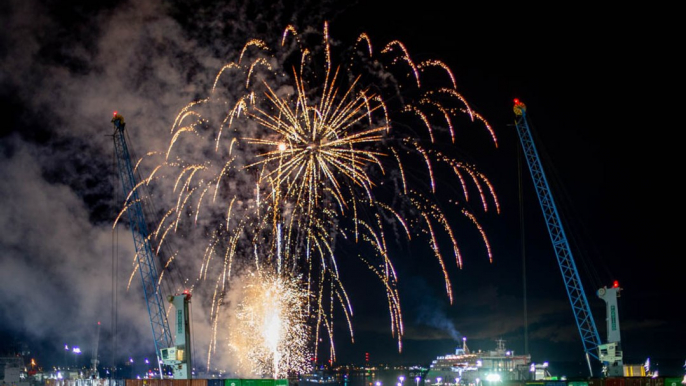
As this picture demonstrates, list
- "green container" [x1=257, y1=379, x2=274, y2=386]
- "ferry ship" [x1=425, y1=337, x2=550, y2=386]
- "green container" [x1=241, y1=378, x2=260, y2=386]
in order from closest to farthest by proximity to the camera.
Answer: "green container" [x1=257, y1=379, x2=274, y2=386], "green container" [x1=241, y1=378, x2=260, y2=386], "ferry ship" [x1=425, y1=337, x2=550, y2=386]

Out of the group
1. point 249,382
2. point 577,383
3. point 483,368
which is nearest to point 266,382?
point 249,382

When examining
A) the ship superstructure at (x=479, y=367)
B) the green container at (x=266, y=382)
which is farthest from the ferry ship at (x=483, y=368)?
the green container at (x=266, y=382)

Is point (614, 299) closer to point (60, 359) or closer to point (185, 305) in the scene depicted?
point (185, 305)

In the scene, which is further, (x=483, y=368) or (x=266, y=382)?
(x=483, y=368)

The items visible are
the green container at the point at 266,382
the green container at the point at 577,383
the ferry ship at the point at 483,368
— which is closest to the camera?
the green container at the point at 577,383

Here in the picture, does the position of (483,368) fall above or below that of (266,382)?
below

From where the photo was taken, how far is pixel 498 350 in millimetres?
78812

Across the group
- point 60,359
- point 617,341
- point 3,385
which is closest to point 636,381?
point 617,341

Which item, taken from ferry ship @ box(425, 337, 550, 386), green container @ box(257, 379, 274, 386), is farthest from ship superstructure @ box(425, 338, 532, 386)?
green container @ box(257, 379, 274, 386)

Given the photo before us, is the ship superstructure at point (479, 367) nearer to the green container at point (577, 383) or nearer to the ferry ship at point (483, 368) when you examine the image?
the ferry ship at point (483, 368)

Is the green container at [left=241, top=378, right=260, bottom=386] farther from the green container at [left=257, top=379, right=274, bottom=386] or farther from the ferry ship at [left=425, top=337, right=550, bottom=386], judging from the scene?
the ferry ship at [left=425, top=337, right=550, bottom=386]

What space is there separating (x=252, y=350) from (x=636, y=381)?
36.7 meters

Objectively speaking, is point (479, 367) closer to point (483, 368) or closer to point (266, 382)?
point (483, 368)

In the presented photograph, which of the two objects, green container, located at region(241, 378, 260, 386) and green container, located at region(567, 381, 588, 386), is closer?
green container, located at region(567, 381, 588, 386)
